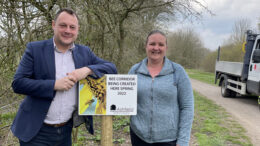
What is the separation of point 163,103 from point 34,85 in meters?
1.07

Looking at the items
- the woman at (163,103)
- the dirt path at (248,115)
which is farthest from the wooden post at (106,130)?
the dirt path at (248,115)

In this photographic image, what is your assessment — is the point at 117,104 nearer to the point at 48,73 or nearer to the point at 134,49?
the point at 48,73

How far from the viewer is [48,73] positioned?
1.60 meters

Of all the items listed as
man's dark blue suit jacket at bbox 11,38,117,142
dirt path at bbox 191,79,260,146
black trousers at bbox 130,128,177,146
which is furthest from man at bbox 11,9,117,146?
dirt path at bbox 191,79,260,146

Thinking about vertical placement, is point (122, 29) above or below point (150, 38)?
above

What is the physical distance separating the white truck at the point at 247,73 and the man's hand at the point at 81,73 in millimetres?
6573

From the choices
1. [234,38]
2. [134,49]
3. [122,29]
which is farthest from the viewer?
[234,38]

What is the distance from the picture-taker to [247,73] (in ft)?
24.3

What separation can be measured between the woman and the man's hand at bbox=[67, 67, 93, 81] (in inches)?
19.4

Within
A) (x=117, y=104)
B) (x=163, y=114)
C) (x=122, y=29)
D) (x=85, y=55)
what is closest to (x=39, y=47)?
(x=85, y=55)

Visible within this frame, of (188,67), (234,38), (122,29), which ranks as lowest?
(188,67)

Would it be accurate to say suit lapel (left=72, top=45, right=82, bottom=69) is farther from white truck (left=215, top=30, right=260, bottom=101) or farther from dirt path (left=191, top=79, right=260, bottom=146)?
white truck (left=215, top=30, right=260, bottom=101)

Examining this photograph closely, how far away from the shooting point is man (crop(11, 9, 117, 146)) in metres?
1.53

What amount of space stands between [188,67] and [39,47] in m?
A: 31.4
